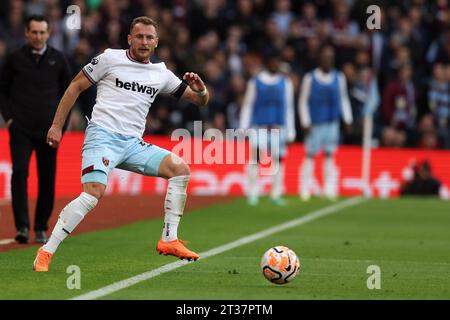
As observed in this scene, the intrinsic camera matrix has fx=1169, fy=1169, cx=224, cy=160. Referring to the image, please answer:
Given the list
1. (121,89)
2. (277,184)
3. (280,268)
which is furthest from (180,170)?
(277,184)

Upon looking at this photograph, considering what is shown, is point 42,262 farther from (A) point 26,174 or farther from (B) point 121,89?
(A) point 26,174

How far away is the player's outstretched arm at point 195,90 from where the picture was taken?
10.4 m

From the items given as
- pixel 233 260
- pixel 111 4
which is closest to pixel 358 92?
pixel 111 4

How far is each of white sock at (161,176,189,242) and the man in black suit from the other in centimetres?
261

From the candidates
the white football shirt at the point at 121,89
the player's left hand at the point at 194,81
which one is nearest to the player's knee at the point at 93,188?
the white football shirt at the point at 121,89

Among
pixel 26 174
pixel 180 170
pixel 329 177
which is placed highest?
pixel 329 177

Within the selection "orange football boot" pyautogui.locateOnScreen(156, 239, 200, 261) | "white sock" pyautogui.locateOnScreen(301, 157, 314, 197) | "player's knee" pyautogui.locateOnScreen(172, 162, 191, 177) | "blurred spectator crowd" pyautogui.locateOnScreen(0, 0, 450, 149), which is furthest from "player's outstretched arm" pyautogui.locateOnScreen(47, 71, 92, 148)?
"blurred spectator crowd" pyautogui.locateOnScreen(0, 0, 450, 149)

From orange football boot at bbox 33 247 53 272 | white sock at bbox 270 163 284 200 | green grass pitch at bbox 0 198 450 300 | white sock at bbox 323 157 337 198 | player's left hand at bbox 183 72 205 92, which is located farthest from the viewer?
white sock at bbox 323 157 337 198

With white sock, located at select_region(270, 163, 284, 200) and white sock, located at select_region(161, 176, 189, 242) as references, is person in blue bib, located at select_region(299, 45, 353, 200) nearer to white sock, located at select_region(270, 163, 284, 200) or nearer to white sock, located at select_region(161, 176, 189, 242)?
white sock, located at select_region(270, 163, 284, 200)

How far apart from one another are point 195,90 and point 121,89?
0.70 metres

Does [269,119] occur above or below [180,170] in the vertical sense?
above

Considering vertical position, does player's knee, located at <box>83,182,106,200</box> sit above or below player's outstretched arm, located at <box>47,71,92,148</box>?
below

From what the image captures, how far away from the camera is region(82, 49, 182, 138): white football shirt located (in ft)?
33.5

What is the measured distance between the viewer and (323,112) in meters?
22.0
